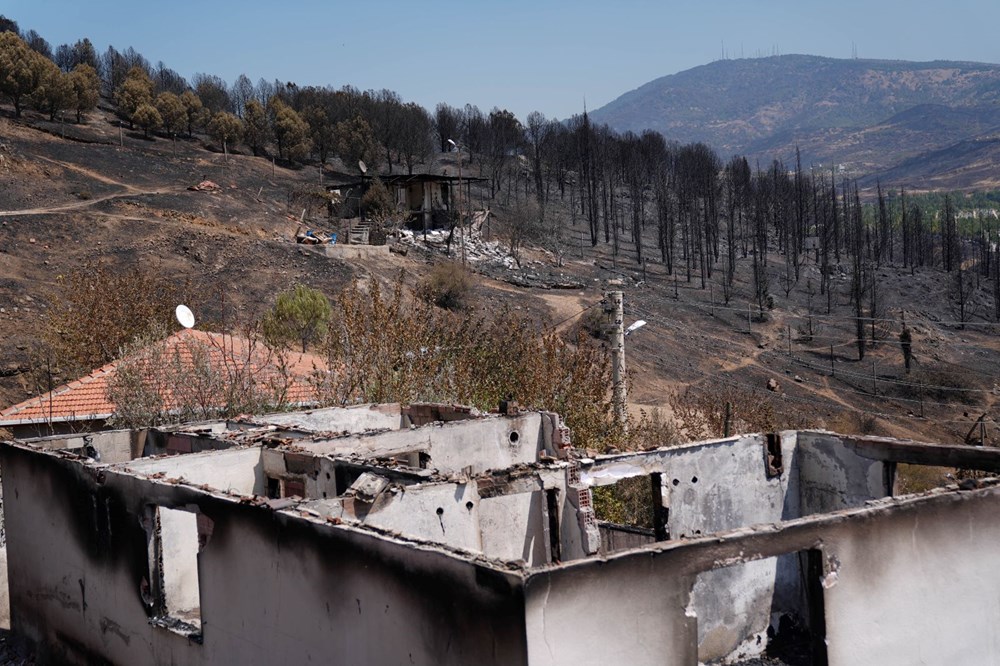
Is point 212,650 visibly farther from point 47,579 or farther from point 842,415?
point 842,415

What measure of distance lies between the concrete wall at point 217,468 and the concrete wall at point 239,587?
35.3 inches

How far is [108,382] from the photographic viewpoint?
21.9 m

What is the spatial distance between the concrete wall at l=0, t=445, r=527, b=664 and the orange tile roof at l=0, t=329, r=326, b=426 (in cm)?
726

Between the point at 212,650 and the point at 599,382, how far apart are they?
15622mm

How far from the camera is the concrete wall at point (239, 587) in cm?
769

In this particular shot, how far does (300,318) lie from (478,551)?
2555 cm

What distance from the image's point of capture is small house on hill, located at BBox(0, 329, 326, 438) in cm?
2078

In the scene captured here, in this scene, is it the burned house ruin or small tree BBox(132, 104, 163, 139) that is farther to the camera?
small tree BBox(132, 104, 163, 139)

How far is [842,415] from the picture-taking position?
44469 mm

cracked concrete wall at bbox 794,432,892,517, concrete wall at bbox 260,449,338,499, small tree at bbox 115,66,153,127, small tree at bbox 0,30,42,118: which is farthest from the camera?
small tree at bbox 115,66,153,127

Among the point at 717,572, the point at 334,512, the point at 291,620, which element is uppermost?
the point at 334,512

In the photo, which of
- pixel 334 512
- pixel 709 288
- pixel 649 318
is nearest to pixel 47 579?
pixel 334 512

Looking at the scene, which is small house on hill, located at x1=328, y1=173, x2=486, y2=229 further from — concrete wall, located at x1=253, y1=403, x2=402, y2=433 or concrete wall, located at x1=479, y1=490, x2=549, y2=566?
concrete wall, located at x1=479, y1=490, x2=549, y2=566

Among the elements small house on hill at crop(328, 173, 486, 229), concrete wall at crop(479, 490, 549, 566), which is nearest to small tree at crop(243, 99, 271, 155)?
small house on hill at crop(328, 173, 486, 229)
